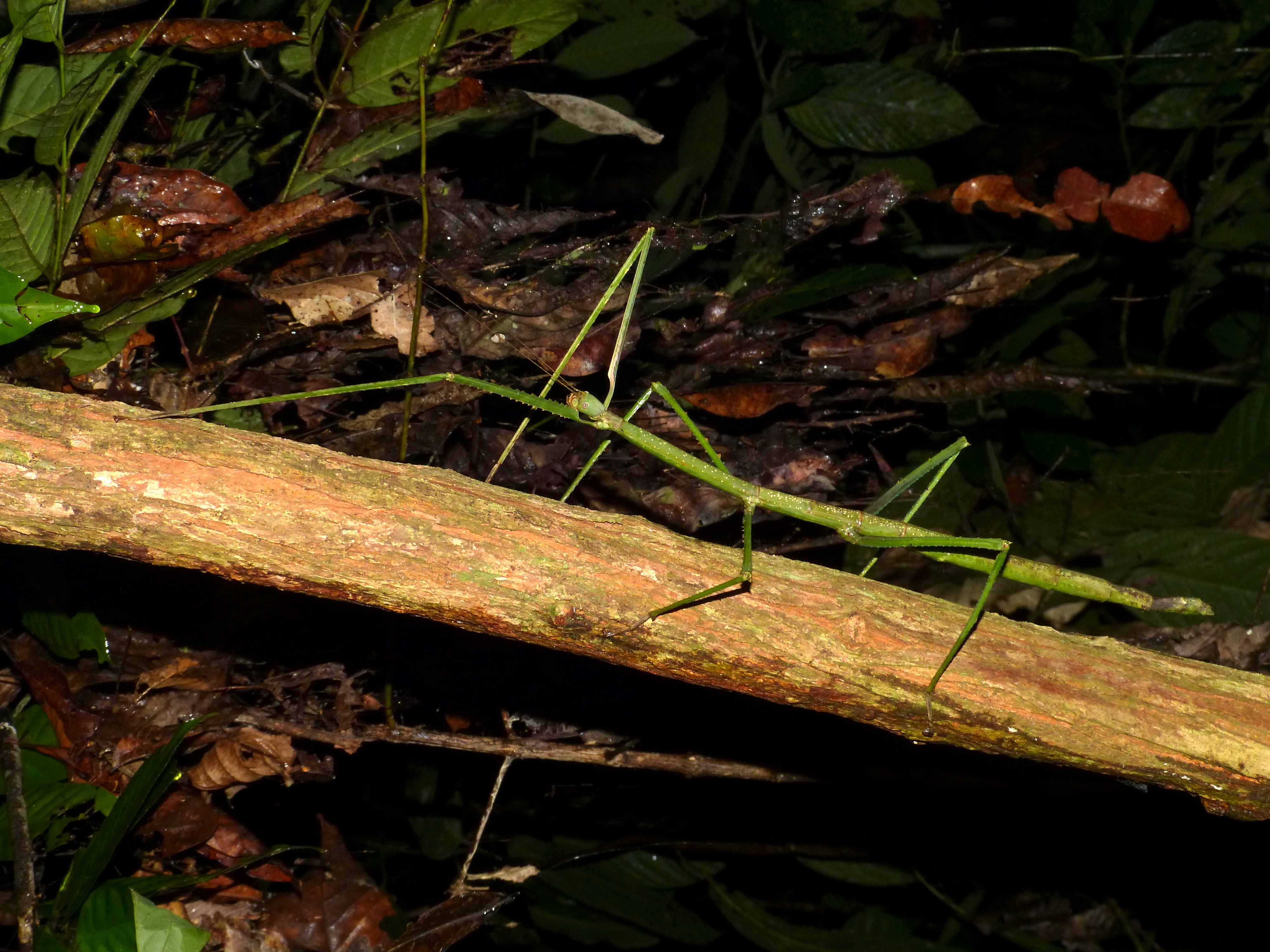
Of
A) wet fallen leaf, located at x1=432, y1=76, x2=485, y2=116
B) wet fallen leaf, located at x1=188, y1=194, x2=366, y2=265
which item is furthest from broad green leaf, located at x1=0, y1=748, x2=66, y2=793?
wet fallen leaf, located at x1=432, y1=76, x2=485, y2=116

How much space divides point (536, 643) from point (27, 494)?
3.33ft

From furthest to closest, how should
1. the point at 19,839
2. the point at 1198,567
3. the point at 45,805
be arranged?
the point at 1198,567, the point at 45,805, the point at 19,839

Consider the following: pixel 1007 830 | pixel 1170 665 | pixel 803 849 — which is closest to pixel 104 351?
pixel 1170 665

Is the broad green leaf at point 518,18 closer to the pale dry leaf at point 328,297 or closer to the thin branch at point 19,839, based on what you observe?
the pale dry leaf at point 328,297

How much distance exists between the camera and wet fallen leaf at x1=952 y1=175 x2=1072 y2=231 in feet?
Result: 9.77

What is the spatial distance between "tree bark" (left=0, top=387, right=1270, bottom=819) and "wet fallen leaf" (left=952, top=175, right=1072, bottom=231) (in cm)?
160

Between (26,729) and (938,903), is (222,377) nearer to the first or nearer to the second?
(26,729)

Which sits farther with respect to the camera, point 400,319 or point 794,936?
point 794,936

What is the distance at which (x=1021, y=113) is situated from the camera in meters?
4.83

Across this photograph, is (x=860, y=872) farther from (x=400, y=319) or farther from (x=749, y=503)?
(x=400, y=319)

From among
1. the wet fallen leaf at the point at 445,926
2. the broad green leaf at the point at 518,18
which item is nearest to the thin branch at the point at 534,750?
the wet fallen leaf at the point at 445,926

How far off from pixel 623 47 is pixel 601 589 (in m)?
2.65

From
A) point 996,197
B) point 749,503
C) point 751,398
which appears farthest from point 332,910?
point 996,197

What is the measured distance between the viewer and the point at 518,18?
253cm
